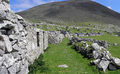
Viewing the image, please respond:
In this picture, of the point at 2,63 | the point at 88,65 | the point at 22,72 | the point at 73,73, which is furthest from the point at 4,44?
the point at 88,65

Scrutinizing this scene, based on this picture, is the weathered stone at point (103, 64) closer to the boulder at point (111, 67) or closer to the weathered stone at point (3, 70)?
the boulder at point (111, 67)

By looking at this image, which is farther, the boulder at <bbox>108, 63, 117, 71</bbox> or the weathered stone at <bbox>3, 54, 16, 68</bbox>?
the boulder at <bbox>108, 63, 117, 71</bbox>

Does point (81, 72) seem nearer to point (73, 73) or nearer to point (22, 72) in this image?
point (73, 73)

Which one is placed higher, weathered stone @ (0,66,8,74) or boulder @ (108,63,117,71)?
weathered stone @ (0,66,8,74)

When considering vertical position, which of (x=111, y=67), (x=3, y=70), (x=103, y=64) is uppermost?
(x=3, y=70)

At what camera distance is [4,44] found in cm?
573

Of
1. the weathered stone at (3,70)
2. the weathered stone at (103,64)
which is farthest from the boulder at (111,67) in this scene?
the weathered stone at (3,70)

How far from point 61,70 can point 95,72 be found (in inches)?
110

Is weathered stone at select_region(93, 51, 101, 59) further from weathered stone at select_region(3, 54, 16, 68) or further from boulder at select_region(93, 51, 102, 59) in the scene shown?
weathered stone at select_region(3, 54, 16, 68)

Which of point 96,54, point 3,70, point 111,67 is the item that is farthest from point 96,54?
point 3,70

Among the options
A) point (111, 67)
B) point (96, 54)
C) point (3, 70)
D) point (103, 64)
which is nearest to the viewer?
point (3, 70)

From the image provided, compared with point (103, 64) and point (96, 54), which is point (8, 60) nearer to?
point (103, 64)

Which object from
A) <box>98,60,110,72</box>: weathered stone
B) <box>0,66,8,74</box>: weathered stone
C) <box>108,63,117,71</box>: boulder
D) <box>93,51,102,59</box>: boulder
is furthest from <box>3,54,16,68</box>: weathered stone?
<box>93,51,102,59</box>: boulder

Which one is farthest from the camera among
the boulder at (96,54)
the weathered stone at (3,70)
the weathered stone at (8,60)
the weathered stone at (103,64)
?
the boulder at (96,54)
